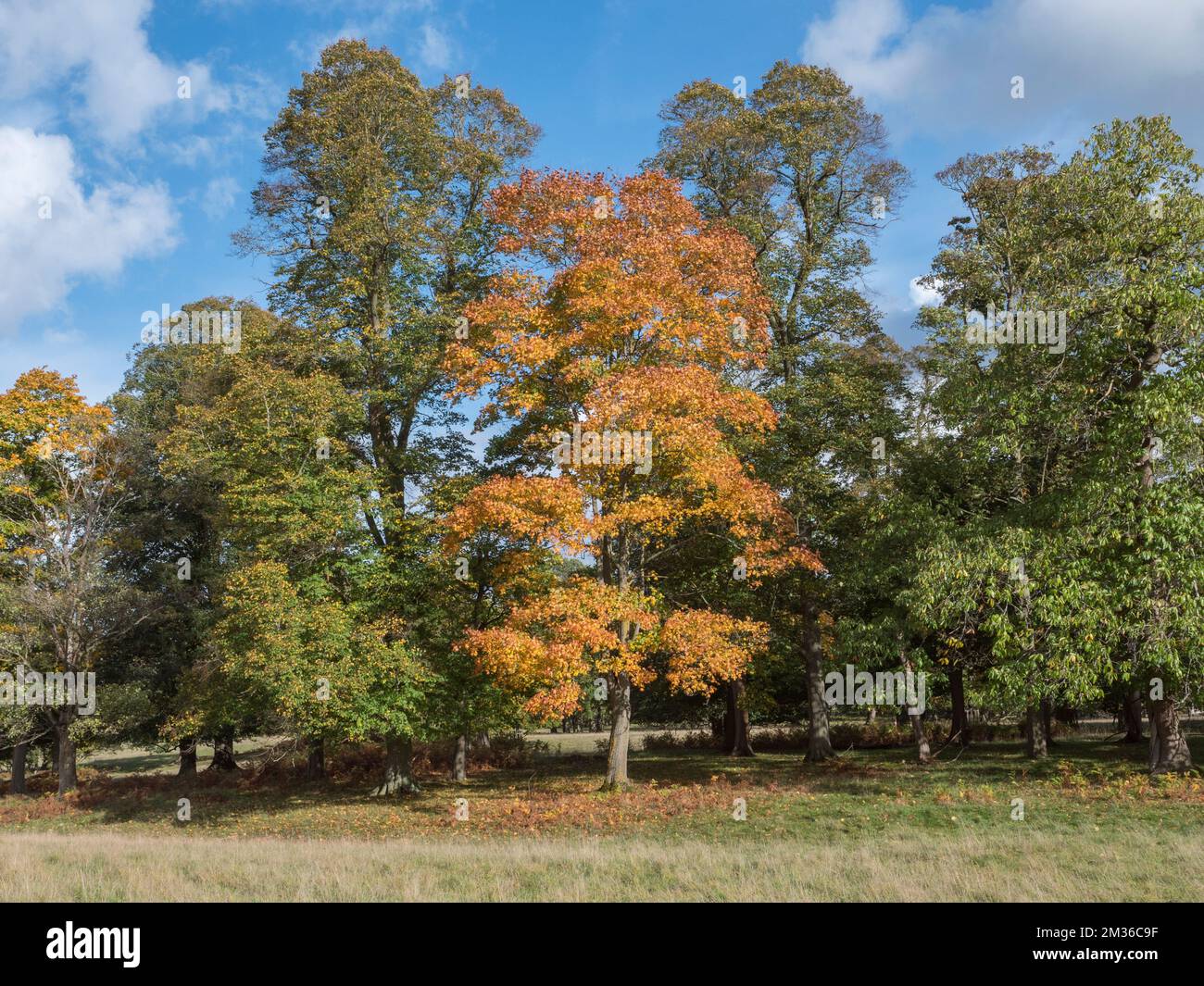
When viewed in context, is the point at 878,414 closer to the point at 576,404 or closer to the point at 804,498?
the point at 804,498

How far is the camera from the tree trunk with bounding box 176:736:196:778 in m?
35.9

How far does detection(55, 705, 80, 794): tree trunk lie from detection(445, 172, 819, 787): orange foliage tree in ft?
61.4

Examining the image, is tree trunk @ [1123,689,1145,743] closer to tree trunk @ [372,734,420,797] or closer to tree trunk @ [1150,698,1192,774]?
tree trunk @ [1150,698,1192,774]

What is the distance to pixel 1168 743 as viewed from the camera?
20.6 metres

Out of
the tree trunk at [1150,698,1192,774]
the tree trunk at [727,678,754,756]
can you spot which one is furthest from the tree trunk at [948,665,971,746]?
the tree trunk at [1150,698,1192,774]

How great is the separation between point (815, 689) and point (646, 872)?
19.5 metres

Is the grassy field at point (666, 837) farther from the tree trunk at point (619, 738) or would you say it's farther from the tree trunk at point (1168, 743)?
the tree trunk at point (1168, 743)

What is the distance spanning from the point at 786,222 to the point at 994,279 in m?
8.27

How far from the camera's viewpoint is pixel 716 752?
39.6 metres

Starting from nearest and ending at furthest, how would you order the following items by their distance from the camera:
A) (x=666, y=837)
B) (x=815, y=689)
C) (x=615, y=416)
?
(x=666, y=837) < (x=615, y=416) < (x=815, y=689)

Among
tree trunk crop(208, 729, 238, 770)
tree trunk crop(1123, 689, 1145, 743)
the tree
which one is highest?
the tree

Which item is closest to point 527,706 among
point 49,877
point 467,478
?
point 467,478

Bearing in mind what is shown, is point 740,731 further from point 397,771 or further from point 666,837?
point 666,837

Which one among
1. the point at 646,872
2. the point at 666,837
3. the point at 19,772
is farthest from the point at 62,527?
the point at 646,872
